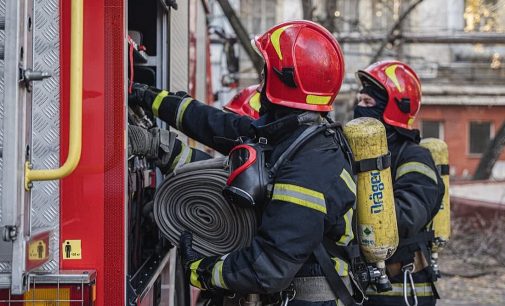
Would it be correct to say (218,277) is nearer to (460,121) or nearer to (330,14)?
(330,14)

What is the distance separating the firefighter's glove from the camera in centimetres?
271

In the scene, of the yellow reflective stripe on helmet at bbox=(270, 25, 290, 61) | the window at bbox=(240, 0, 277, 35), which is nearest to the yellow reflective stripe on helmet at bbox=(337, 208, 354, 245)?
the yellow reflective stripe on helmet at bbox=(270, 25, 290, 61)

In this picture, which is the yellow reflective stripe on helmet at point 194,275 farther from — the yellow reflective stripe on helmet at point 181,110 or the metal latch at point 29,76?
the metal latch at point 29,76

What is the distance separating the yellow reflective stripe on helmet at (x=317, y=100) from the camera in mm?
2838

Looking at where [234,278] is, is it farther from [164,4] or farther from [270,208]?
[164,4]

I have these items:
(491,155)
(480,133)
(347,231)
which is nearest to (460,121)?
(480,133)

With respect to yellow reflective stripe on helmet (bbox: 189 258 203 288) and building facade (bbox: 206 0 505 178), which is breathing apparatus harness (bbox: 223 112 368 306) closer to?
yellow reflective stripe on helmet (bbox: 189 258 203 288)

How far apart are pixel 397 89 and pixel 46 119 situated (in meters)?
2.44

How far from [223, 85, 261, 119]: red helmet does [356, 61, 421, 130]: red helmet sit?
73 cm

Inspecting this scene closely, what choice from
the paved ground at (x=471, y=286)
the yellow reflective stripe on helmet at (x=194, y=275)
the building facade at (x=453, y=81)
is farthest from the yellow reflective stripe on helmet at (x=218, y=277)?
the building facade at (x=453, y=81)

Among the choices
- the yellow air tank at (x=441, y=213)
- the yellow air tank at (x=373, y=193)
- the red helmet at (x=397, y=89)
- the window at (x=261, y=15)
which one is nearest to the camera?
the yellow air tank at (x=373, y=193)

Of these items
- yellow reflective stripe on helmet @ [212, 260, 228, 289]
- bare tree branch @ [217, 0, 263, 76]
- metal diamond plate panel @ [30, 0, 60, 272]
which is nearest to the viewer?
metal diamond plate panel @ [30, 0, 60, 272]

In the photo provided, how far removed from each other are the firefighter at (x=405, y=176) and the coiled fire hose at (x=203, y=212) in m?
1.17

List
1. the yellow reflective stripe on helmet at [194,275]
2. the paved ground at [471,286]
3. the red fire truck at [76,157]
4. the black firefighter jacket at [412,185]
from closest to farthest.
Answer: the red fire truck at [76,157] < the yellow reflective stripe on helmet at [194,275] < the black firefighter jacket at [412,185] < the paved ground at [471,286]
